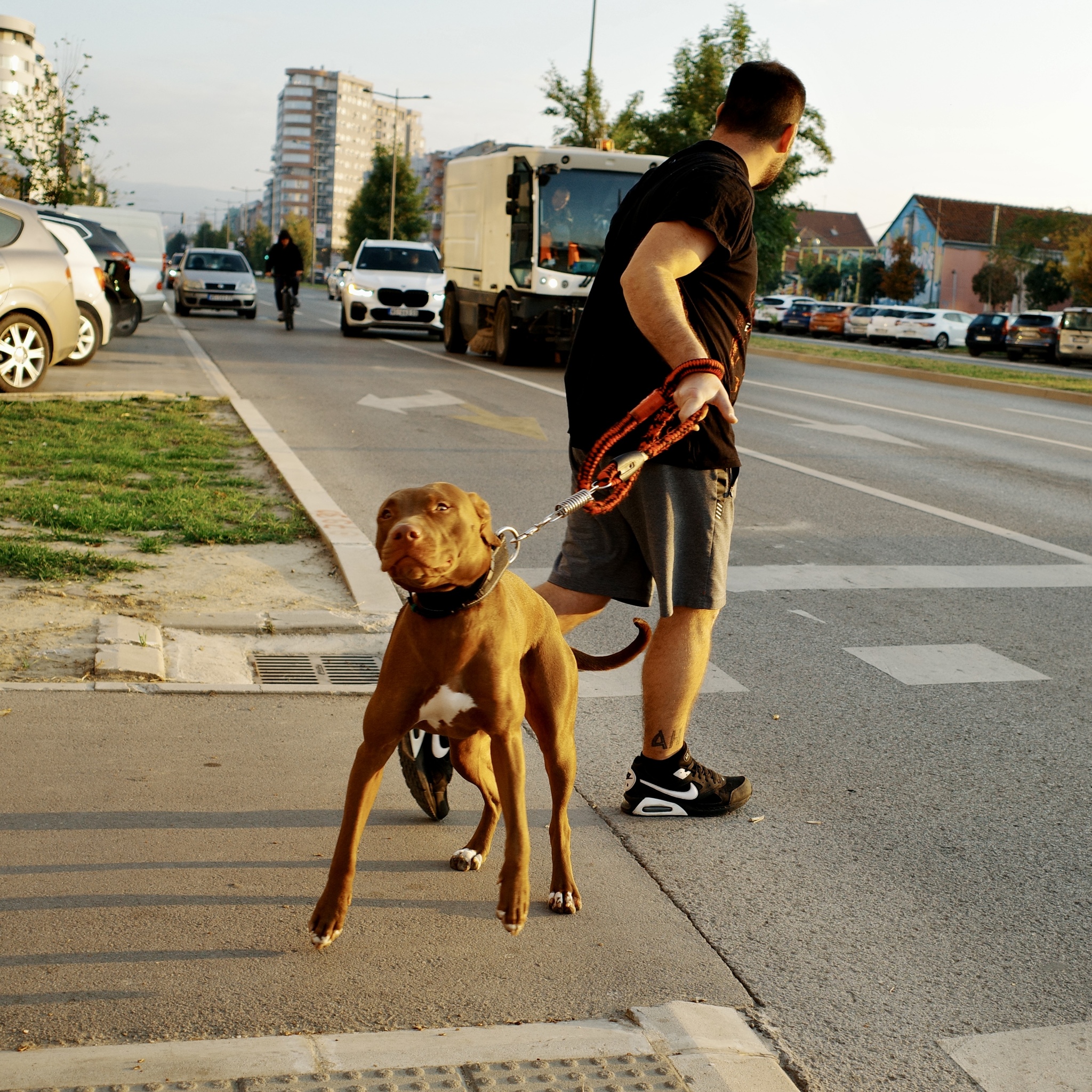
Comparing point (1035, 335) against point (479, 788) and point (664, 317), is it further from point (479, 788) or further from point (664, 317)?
point (479, 788)

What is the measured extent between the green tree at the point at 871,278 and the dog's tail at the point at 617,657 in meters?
83.7

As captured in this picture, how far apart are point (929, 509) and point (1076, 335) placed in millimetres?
30917

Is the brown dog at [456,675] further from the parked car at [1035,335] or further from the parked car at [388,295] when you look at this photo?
the parked car at [1035,335]

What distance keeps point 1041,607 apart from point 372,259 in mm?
22064

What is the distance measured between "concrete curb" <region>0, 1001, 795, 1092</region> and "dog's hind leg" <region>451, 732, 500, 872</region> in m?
0.78

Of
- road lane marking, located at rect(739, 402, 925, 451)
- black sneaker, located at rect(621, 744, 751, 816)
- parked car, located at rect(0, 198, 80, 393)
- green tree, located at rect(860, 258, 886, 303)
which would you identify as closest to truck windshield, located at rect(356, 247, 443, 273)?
road lane marking, located at rect(739, 402, 925, 451)

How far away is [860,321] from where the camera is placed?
48625 mm

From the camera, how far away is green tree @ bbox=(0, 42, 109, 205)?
32.1m

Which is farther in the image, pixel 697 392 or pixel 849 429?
pixel 849 429

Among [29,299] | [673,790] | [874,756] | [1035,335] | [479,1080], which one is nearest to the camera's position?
[479,1080]

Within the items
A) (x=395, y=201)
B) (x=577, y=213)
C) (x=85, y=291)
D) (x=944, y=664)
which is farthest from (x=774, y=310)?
(x=944, y=664)

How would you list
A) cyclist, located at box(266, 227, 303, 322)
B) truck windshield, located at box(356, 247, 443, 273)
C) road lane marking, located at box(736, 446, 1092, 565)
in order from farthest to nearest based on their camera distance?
truck windshield, located at box(356, 247, 443, 273) < cyclist, located at box(266, 227, 303, 322) < road lane marking, located at box(736, 446, 1092, 565)

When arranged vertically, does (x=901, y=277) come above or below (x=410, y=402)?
above

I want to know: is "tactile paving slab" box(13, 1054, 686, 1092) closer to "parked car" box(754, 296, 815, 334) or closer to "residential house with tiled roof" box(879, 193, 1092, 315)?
"parked car" box(754, 296, 815, 334)
